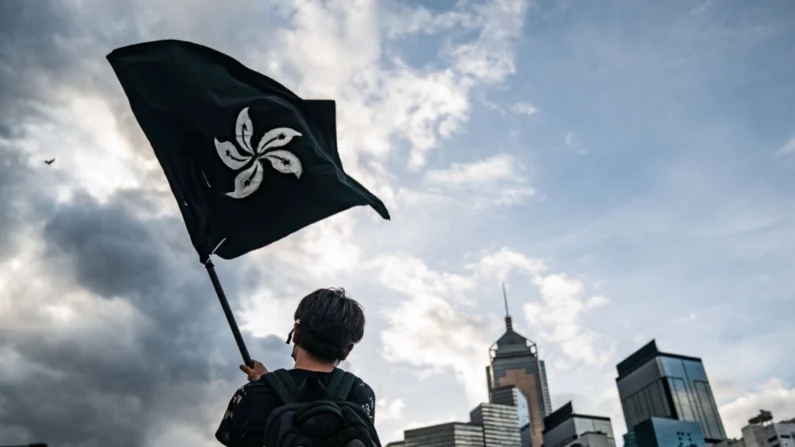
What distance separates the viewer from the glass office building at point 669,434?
544 ft

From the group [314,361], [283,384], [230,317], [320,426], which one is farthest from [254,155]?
[320,426]

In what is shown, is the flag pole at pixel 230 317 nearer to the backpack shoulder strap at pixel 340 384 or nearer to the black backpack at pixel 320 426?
the backpack shoulder strap at pixel 340 384

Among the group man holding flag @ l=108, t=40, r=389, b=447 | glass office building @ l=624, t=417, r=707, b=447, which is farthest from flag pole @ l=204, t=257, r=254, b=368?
glass office building @ l=624, t=417, r=707, b=447

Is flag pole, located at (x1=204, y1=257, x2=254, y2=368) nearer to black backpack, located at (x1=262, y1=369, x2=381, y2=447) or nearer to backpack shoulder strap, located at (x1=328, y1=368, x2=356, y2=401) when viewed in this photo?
backpack shoulder strap, located at (x1=328, y1=368, x2=356, y2=401)

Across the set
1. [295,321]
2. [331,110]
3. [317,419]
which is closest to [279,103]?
[331,110]

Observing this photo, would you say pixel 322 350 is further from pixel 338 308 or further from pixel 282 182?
pixel 282 182

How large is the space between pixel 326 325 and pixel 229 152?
2.56 metres

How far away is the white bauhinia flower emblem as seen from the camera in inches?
239

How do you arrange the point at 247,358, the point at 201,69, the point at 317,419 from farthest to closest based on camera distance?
1. the point at 201,69
2. the point at 247,358
3. the point at 317,419

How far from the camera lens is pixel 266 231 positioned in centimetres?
602

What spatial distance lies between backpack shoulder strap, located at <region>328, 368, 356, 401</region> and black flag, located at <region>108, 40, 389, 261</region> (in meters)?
2.12

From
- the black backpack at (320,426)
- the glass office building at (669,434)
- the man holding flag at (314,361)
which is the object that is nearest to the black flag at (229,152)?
the man holding flag at (314,361)

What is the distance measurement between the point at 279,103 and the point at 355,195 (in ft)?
3.95

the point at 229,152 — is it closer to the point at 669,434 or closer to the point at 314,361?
the point at 314,361
